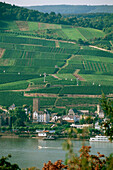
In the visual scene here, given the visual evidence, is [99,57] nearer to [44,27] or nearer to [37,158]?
[44,27]

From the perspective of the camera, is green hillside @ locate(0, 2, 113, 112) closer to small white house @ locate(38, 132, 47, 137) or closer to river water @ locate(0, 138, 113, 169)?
small white house @ locate(38, 132, 47, 137)

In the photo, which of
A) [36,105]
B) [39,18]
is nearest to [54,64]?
[36,105]

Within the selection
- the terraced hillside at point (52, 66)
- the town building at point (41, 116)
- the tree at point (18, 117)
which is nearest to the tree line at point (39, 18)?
the terraced hillside at point (52, 66)

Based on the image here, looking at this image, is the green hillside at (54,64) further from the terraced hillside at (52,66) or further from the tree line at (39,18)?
the tree line at (39,18)

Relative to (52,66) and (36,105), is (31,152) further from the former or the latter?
(52,66)

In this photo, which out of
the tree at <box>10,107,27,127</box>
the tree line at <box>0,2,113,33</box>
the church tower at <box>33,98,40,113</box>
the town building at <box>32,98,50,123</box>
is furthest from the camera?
the tree line at <box>0,2,113,33</box>

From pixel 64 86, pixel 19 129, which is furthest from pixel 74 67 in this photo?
pixel 19 129

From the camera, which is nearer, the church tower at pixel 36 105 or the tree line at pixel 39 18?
the church tower at pixel 36 105

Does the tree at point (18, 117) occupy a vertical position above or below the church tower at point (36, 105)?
below

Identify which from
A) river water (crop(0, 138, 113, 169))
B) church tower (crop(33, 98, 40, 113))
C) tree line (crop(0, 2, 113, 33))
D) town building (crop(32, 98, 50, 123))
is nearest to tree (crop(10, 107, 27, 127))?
town building (crop(32, 98, 50, 123))
